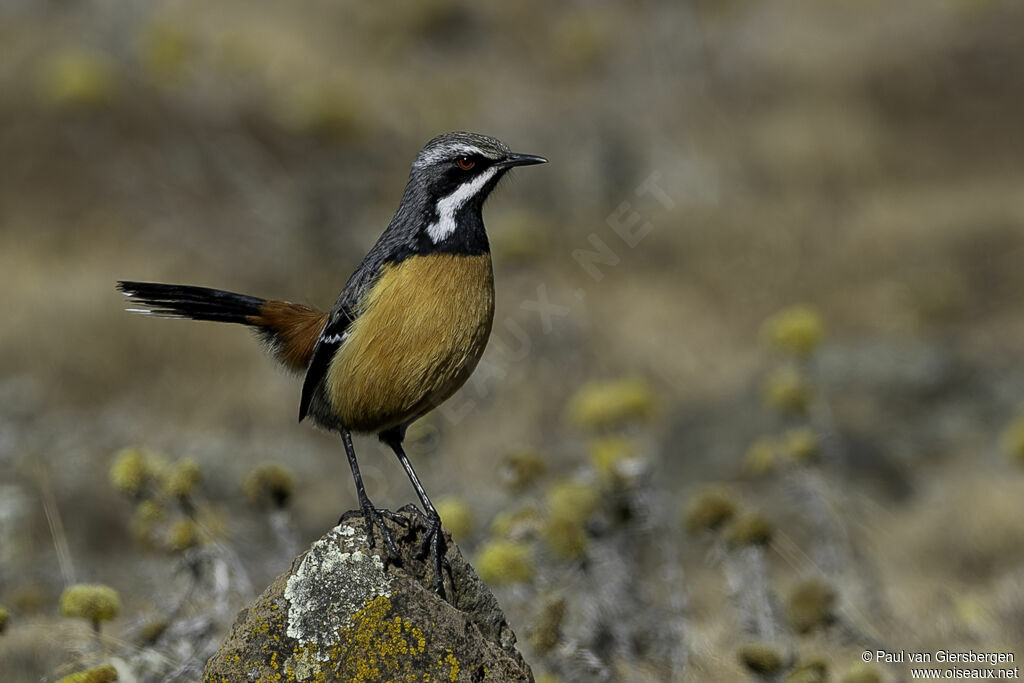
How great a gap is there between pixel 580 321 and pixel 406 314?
1212 cm

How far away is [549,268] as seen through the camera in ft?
62.9

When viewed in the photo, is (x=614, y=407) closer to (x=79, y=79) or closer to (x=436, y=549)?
(x=436, y=549)

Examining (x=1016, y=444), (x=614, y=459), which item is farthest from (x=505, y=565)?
(x=1016, y=444)

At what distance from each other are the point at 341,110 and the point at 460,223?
17.2 metres

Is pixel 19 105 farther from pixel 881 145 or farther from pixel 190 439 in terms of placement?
pixel 881 145

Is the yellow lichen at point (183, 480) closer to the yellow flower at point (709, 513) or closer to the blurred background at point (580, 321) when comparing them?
the blurred background at point (580, 321)

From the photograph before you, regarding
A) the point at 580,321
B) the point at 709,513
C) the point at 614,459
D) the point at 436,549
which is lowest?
the point at 709,513

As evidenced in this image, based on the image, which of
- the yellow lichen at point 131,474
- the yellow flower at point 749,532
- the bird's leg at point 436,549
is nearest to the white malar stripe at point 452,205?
the bird's leg at point 436,549

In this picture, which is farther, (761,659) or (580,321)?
(580,321)

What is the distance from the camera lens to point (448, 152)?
5.46 metres

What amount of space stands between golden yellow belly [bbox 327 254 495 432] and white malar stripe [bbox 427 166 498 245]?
0.54ft

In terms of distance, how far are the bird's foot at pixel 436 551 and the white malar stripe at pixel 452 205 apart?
50.3 inches

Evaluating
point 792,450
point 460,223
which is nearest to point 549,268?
point 792,450

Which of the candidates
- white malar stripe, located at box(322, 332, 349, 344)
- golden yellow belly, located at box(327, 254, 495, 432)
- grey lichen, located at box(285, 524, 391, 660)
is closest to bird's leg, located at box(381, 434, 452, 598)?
grey lichen, located at box(285, 524, 391, 660)
